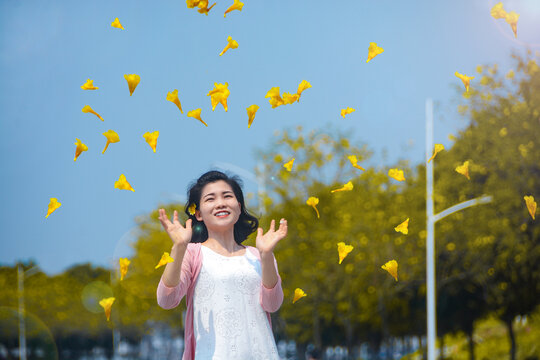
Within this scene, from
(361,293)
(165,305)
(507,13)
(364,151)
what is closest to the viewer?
(165,305)

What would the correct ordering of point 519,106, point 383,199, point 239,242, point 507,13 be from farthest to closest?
point 383,199, point 519,106, point 507,13, point 239,242

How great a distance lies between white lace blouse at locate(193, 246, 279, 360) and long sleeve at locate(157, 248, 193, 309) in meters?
0.08

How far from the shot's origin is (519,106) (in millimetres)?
18750

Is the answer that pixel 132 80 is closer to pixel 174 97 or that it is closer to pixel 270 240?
pixel 174 97

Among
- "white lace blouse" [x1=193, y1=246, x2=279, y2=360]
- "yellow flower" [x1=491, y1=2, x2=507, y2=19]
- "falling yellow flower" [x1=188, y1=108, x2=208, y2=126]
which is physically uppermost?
"yellow flower" [x1=491, y1=2, x2=507, y2=19]

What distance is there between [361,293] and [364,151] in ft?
17.3

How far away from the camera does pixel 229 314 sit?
15.9 feet

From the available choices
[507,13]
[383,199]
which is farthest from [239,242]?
[383,199]

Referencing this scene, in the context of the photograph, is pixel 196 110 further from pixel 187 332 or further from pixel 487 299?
pixel 487 299

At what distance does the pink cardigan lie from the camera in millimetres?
4801


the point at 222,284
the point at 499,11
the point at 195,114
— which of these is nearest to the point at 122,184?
the point at 195,114

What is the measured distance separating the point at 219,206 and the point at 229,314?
2.29 ft

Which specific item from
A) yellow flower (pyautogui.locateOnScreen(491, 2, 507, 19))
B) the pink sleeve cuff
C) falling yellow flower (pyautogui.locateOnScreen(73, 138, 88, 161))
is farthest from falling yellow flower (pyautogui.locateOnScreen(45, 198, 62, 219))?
yellow flower (pyautogui.locateOnScreen(491, 2, 507, 19))

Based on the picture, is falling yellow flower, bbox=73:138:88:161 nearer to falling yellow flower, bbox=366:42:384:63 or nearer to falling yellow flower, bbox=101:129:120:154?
falling yellow flower, bbox=101:129:120:154
